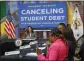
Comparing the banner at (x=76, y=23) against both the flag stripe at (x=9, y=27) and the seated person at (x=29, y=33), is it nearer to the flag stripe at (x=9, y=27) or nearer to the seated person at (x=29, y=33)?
the seated person at (x=29, y=33)

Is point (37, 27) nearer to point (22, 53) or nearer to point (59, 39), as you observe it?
point (22, 53)

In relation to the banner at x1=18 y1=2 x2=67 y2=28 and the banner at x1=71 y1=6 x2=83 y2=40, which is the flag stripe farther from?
the banner at x1=71 y1=6 x2=83 y2=40

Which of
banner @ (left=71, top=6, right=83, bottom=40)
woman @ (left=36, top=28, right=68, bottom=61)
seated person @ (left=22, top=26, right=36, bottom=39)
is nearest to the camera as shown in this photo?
woman @ (left=36, top=28, right=68, bottom=61)

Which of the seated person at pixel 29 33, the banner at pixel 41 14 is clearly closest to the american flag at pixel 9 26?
the banner at pixel 41 14

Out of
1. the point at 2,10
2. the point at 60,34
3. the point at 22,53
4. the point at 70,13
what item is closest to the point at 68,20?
the point at 70,13

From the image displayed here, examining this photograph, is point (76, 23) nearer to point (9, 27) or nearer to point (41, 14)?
point (41, 14)

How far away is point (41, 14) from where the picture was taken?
25.1ft

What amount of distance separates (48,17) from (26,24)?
0.69 metres

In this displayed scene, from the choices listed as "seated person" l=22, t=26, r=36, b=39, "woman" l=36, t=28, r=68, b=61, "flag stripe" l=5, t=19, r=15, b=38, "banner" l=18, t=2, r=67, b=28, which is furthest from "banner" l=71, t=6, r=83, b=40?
"woman" l=36, t=28, r=68, b=61

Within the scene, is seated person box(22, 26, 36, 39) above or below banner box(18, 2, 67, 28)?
below

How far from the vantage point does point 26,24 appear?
7805 millimetres

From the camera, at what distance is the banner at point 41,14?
757cm

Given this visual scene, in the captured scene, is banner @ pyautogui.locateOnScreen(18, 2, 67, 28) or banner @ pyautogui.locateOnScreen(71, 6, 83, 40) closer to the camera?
banner @ pyautogui.locateOnScreen(71, 6, 83, 40)

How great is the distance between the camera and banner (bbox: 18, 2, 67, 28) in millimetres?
7566
